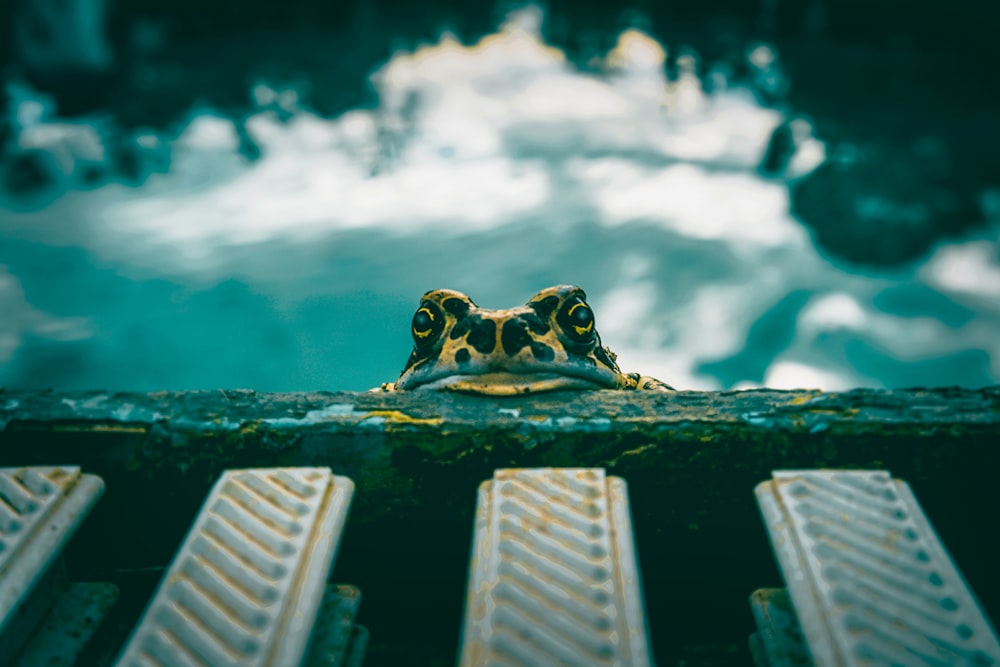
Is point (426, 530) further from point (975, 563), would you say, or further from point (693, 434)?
point (975, 563)

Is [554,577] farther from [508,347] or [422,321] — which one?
[422,321]

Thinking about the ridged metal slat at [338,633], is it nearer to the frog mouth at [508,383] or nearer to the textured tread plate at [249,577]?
the textured tread plate at [249,577]

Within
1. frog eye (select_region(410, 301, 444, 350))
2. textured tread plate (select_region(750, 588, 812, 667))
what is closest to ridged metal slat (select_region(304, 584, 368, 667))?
textured tread plate (select_region(750, 588, 812, 667))

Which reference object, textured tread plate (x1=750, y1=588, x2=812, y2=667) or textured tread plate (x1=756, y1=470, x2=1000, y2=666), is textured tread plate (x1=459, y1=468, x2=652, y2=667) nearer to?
textured tread plate (x1=756, y1=470, x2=1000, y2=666)

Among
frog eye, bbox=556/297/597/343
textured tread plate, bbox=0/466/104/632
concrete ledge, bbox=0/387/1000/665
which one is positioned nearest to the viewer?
textured tread plate, bbox=0/466/104/632

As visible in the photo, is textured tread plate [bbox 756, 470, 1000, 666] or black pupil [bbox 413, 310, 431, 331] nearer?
textured tread plate [bbox 756, 470, 1000, 666]

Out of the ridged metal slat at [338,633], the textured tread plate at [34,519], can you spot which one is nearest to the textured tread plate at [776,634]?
the ridged metal slat at [338,633]

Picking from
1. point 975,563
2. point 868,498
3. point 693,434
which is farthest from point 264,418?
point 975,563

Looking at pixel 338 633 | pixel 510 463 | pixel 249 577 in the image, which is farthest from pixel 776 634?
pixel 249 577
